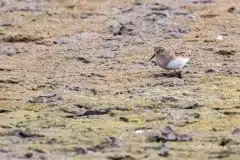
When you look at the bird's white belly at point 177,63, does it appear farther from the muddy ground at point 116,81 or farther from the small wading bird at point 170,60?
the muddy ground at point 116,81

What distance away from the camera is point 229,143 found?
6.38 metres

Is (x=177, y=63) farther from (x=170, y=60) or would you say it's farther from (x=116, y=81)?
(x=116, y=81)

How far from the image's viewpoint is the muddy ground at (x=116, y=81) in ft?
21.2

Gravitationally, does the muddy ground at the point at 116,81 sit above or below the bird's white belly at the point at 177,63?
below

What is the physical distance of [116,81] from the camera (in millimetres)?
8680

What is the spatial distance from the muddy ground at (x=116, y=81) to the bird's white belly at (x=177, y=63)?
0.15 m

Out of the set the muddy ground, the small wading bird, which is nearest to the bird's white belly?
the small wading bird

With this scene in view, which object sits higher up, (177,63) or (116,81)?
(177,63)

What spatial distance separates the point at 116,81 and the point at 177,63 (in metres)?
0.66

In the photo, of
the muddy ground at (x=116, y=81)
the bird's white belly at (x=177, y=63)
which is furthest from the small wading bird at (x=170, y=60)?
the muddy ground at (x=116, y=81)

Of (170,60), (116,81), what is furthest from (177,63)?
(116,81)

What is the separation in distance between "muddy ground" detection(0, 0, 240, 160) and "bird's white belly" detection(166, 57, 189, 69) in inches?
6.0

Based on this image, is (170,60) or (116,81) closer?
(170,60)

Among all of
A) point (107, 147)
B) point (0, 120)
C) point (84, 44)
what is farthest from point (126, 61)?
point (107, 147)
